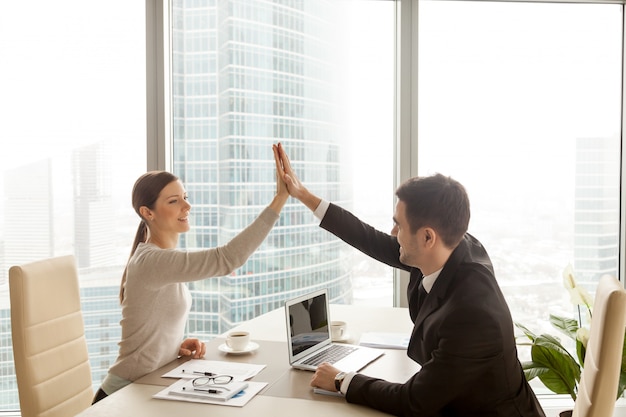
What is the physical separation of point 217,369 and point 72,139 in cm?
194

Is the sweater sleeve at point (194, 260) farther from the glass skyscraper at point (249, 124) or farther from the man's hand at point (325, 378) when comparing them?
the glass skyscraper at point (249, 124)

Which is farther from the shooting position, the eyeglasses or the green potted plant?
the green potted plant

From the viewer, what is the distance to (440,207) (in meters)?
1.63

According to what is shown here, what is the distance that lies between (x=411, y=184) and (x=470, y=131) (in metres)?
1.83

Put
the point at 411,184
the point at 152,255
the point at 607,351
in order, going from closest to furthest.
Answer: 1. the point at 607,351
2. the point at 411,184
3. the point at 152,255

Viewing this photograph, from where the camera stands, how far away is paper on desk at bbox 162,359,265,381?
1841mm

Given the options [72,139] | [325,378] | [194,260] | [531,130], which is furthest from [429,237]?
[72,139]

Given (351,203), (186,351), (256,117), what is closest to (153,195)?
(186,351)

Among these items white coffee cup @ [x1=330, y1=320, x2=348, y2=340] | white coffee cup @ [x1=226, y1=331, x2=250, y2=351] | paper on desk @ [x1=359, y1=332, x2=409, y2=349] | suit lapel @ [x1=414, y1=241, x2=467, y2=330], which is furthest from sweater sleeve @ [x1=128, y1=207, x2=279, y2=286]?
suit lapel @ [x1=414, y1=241, x2=467, y2=330]

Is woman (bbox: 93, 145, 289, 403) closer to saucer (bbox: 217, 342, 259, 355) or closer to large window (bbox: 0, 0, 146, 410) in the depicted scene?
saucer (bbox: 217, 342, 259, 355)

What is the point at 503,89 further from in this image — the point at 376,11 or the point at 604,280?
the point at 604,280

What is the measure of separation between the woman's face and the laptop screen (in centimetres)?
58

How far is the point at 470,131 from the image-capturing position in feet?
11.0

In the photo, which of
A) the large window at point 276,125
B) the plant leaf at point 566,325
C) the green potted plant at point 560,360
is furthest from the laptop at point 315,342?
the large window at point 276,125
